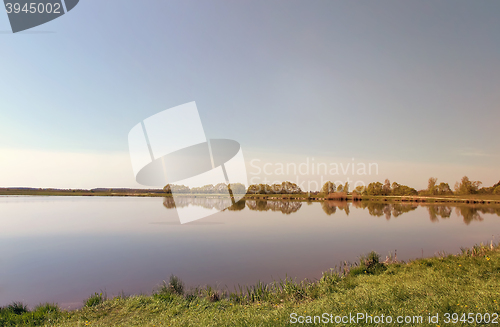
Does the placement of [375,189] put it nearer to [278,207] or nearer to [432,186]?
[432,186]

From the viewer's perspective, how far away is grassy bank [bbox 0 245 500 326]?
412 centimetres

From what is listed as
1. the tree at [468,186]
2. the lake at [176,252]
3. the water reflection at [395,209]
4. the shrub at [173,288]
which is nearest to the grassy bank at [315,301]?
the shrub at [173,288]

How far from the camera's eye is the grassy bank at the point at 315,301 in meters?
4.12

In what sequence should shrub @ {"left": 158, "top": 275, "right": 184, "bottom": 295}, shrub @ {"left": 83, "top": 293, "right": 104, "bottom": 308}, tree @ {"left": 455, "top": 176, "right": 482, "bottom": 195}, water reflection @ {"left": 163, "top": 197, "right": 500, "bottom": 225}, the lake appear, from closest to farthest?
1. shrub @ {"left": 83, "top": 293, "right": 104, "bottom": 308}
2. shrub @ {"left": 158, "top": 275, "right": 184, "bottom": 295}
3. the lake
4. water reflection @ {"left": 163, "top": 197, "right": 500, "bottom": 225}
5. tree @ {"left": 455, "top": 176, "right": 482, "bottom": 195}

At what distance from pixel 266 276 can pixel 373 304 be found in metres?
5.15

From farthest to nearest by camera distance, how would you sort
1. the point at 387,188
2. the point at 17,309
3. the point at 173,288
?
the point at 387,188, the point at 173,288, the point at 17,309

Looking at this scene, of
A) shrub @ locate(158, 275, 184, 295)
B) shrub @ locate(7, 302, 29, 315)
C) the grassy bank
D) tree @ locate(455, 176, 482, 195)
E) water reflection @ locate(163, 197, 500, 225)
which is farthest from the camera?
tree @ locate(455, 176, 482, 195)

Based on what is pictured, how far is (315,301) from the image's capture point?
5.68m

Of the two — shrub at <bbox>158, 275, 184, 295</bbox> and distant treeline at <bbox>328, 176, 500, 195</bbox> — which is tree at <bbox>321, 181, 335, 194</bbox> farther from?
shrub at <bbox>158, 275, 184, 295</bbox>

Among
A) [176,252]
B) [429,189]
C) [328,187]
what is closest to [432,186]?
[429,189]

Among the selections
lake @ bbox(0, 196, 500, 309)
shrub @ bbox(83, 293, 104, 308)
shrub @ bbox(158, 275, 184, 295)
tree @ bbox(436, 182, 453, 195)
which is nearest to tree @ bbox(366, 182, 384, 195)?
tree @ bbox(436, 182, 453, 195)

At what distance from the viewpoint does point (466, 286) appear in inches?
207

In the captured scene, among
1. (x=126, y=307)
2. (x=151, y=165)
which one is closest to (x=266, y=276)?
(x=126, y=307)

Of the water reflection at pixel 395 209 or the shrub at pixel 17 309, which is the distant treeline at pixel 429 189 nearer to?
the water reflection at pixel 395 209
